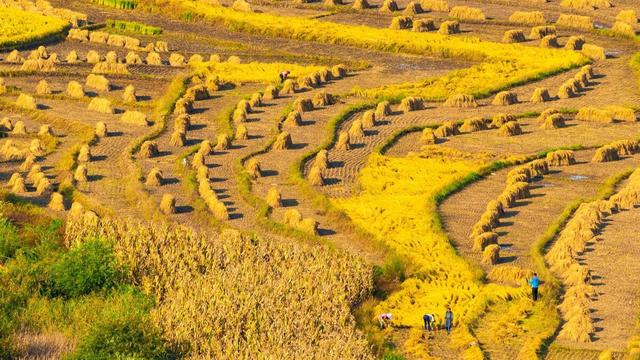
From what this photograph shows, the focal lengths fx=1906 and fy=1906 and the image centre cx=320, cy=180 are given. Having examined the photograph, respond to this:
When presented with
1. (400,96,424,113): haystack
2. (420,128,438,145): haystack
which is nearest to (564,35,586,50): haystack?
(400,96,424,113): haystack

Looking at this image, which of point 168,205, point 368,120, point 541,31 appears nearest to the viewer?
point 168,205

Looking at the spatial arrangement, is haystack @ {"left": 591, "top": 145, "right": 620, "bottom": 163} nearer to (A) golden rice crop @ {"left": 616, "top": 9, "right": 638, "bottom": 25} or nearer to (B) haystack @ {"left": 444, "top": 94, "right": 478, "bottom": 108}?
(B) haystack @ {"left": 444, "top": 94, "right": 478, "bottom": 108}

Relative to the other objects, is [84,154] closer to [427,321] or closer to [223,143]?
[223,143]

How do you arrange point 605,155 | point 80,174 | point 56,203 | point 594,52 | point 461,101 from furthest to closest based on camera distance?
1. point 594,52
2. point 461,101
3. point 605,155
4. point 80,174
5. point 56,203

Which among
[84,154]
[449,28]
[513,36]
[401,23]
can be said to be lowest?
[84,154]

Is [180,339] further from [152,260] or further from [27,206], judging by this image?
[27,206]

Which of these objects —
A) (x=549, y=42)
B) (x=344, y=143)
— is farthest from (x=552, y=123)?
(x=549, y=42)

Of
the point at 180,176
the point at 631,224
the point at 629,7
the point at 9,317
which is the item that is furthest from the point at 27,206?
the point at 629,7
